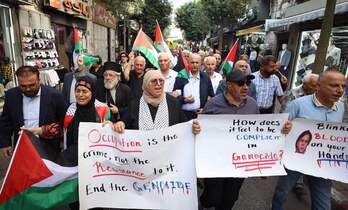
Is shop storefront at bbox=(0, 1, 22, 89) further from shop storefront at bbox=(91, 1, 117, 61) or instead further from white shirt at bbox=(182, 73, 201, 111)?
shop storefront at bbox=(91, 1, 117, 61)

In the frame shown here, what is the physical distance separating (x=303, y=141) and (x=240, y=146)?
634 millimetres

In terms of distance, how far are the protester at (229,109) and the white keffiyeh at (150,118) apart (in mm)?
501

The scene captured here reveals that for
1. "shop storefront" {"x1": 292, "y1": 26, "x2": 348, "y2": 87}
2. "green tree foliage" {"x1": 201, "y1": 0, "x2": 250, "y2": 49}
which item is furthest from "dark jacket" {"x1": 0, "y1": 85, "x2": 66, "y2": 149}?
"green tree foliage" {"x1": 201, "y1": 0, "x2": 250, "y2": 49}

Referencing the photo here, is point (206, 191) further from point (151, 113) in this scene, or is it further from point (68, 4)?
point (68, 4)

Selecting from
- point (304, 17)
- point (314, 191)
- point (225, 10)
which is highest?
Answer: point (225, 10)

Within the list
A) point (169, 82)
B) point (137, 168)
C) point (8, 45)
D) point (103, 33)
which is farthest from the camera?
point (103, 33)

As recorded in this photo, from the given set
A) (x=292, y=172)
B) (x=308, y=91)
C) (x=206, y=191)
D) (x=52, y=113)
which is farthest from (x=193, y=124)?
(x=308, y=91)

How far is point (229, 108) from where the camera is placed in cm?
322

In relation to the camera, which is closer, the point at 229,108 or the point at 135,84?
the point at 229,108

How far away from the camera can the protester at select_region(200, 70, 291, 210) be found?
3.12 m

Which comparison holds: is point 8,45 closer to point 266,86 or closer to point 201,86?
point 201,86

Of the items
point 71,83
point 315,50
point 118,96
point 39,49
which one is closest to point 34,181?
point 118,96

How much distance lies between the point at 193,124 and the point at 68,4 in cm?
1282

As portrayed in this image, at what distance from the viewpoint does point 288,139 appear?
10.2 ft
